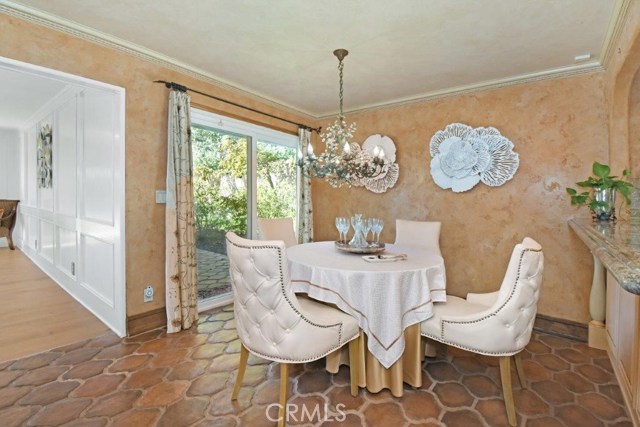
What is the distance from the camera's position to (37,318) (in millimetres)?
2996

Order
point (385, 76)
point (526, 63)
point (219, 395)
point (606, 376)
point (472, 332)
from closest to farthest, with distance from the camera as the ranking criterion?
point (472, 332), point (219, 395), point (606, 376), point (526, 63), point (385, 76)

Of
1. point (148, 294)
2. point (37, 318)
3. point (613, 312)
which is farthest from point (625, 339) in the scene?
point (37, 318)

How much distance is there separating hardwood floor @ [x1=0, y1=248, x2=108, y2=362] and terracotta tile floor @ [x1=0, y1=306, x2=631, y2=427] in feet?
0.74

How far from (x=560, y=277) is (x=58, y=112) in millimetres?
5878

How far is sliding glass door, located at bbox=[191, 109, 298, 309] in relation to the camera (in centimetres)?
338

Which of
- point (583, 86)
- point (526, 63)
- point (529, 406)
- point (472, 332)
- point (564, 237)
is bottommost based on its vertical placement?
point (529, 406)

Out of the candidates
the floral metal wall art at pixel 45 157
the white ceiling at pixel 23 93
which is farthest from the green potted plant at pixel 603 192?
the floral metal wall art at pixel 45 157

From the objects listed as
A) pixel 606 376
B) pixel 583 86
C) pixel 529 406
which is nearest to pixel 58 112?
pixel 529 406

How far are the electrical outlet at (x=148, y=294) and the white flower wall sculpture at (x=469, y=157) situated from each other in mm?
3106

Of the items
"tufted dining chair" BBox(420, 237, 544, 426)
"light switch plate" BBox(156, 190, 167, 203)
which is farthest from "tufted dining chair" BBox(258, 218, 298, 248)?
"tufted dining chair" BBox(420, 237, 544, 426)

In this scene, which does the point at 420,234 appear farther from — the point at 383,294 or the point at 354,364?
the point at 354,364

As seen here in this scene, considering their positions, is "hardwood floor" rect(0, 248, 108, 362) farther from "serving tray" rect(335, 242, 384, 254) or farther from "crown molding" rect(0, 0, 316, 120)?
"crown molding" rect(0, 0, 316, 120)

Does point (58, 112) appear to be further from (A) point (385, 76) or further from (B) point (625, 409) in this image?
→ (B) point (625, 409)

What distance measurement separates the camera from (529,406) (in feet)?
6.01
